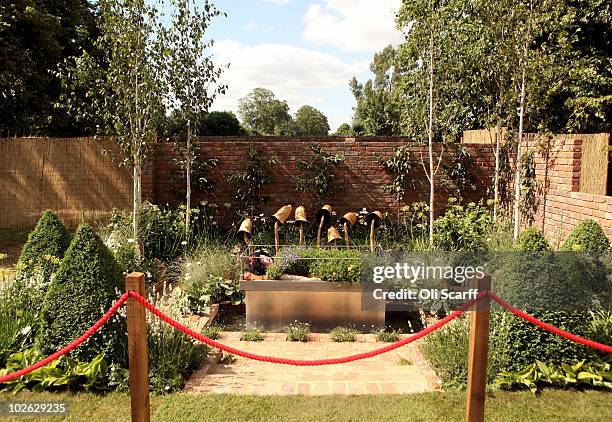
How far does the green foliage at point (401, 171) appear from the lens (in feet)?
30.8

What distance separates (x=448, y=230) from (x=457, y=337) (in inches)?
148

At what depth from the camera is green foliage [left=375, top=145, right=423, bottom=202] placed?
9.40 meters

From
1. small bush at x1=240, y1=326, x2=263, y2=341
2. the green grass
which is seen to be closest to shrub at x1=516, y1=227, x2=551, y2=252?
the green grass

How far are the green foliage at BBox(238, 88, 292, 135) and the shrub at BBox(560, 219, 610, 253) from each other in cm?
7717

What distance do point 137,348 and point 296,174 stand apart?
672 centimetres

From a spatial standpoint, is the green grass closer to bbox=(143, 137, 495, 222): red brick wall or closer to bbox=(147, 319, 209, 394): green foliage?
bbox=(147, 319, 209, 394): green foliage

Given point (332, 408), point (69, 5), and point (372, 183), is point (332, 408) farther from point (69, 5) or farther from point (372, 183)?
point (69, 5)

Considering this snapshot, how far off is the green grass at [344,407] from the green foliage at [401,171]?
19.2 ft

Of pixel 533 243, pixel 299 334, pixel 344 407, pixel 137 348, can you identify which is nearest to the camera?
pixel 137 348

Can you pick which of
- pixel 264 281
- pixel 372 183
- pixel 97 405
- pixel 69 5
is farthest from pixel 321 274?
pixel 69 5

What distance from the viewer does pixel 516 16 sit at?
745 cm

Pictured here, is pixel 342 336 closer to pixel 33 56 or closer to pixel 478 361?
pixel 478 361

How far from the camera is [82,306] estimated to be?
3984 millimetres

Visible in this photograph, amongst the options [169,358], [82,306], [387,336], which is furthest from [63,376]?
[387,336]
